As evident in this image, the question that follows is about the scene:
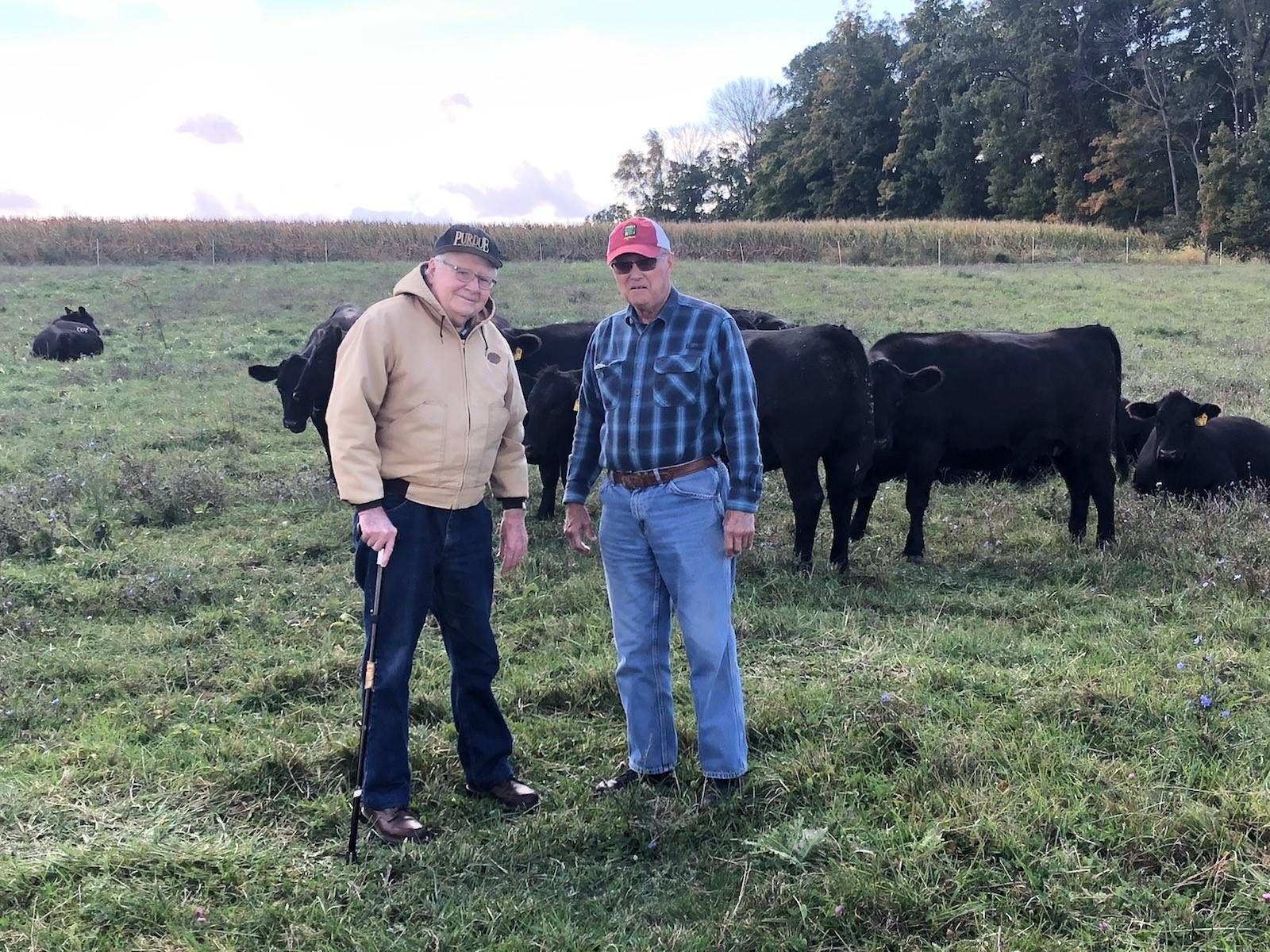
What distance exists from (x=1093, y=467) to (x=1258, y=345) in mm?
10588

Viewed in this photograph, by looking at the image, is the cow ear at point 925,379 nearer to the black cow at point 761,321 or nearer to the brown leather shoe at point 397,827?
the black cow at point 761,321

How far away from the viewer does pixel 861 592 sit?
6.67 m

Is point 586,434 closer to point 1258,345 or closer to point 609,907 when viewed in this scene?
point 609,907

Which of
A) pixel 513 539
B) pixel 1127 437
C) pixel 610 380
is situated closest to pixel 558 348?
pixel 1127 437

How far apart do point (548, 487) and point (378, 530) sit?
5.40 metres

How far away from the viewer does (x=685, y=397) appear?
3939 mm

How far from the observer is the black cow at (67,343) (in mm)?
17156

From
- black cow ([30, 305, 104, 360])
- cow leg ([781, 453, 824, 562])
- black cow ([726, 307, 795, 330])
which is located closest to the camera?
cow leg ([781, 453, 824, 562])

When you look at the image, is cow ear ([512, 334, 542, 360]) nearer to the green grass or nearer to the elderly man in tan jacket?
the green grass

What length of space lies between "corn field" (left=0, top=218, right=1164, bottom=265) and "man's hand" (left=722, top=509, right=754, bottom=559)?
33588 millimetres

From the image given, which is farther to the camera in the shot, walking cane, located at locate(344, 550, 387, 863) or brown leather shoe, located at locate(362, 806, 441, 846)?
brown leather shoe, located at locate(362, 806, 441, 846)

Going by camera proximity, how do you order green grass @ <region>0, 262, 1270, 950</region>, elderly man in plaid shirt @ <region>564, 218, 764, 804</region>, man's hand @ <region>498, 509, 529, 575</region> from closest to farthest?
green grass @ <region>0, 262, 1270, 950</region>
elderly man in plaid shirt @ <region>564, 218, 764, 804</region>
man's hand @ <region>498, 509, 529, 575</region>

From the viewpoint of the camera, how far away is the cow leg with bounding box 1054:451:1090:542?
27.1 feet

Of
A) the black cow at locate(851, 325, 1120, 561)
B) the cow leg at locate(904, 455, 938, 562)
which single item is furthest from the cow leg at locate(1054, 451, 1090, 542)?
the cow leg at locate(904, 455, 938, 562)
